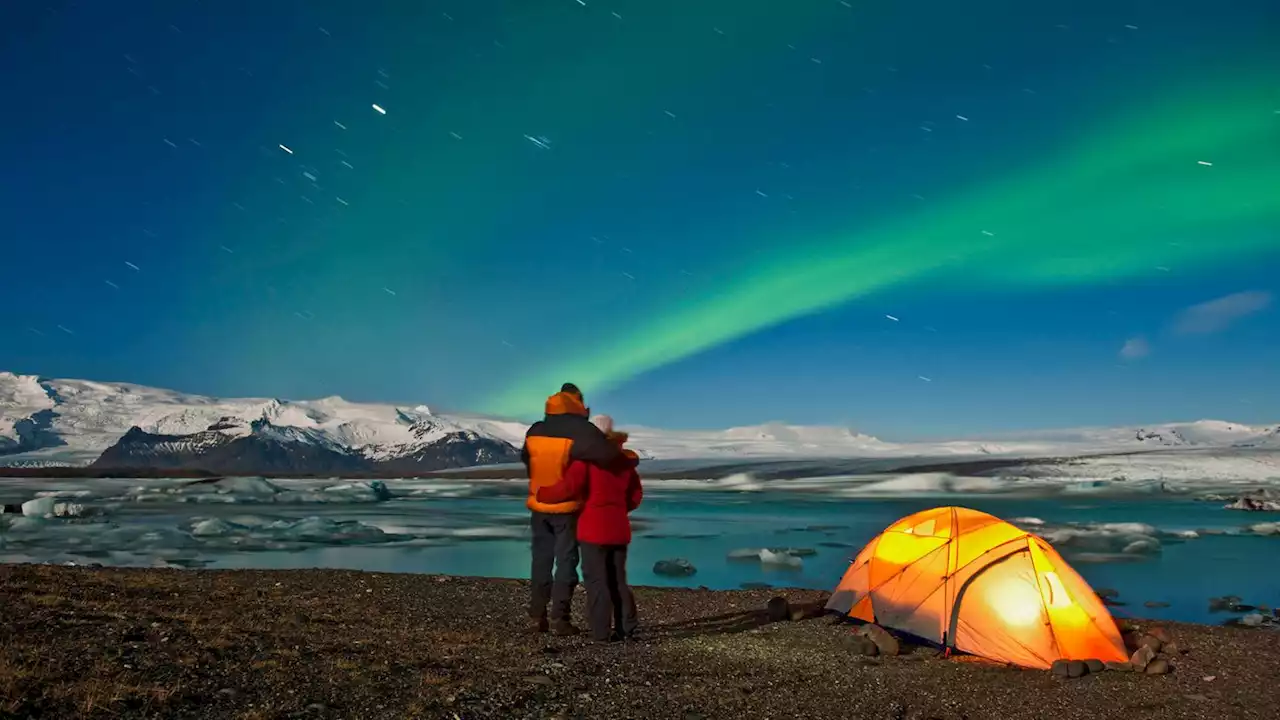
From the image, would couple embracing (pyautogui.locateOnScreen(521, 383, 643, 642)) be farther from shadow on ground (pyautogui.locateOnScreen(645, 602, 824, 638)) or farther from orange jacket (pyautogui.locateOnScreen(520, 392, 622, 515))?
shadow on ground (pyautogui.locateOnScreen(645, 602, 824, 638))

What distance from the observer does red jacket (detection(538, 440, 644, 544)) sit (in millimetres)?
9711

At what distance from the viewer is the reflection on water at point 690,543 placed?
76.5ft

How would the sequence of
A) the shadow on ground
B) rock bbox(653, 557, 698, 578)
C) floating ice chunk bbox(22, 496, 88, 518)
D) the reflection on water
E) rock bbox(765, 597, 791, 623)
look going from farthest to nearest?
floating ice chunk bbox(22, 496, 88, 518) → rock bbox(653, 557, 698, 578) → the reflection on water → rock bbox(765, 597, 791, 623) → the shadow on ground

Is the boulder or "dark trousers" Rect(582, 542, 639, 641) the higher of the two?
"dark trousers" Rect(582, 542, 639, 641)

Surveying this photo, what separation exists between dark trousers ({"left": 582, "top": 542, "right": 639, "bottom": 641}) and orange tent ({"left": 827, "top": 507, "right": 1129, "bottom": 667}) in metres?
4.18

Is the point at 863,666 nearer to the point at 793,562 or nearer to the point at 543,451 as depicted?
the point at 543,451

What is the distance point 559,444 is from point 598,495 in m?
0.75

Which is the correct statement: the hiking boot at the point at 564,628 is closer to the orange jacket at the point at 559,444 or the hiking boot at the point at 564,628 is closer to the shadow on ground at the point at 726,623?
the shadow on ground at the point at 726,623

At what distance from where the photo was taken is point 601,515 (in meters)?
9.83

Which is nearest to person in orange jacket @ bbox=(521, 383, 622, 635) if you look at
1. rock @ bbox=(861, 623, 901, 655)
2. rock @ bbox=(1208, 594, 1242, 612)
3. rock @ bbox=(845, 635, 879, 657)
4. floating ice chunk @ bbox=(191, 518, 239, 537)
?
rock @ bbox=(845, 635, 879, 657)

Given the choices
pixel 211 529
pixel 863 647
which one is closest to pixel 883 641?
pixel 863 647

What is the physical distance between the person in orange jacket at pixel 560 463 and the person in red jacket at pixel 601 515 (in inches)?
4.1

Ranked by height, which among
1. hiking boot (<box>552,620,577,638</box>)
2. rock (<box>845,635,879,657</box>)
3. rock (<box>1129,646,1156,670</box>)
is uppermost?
hiking boot (<box>552,620,577,638</box>)

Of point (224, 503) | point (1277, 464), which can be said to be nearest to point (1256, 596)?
point (224, 503)
